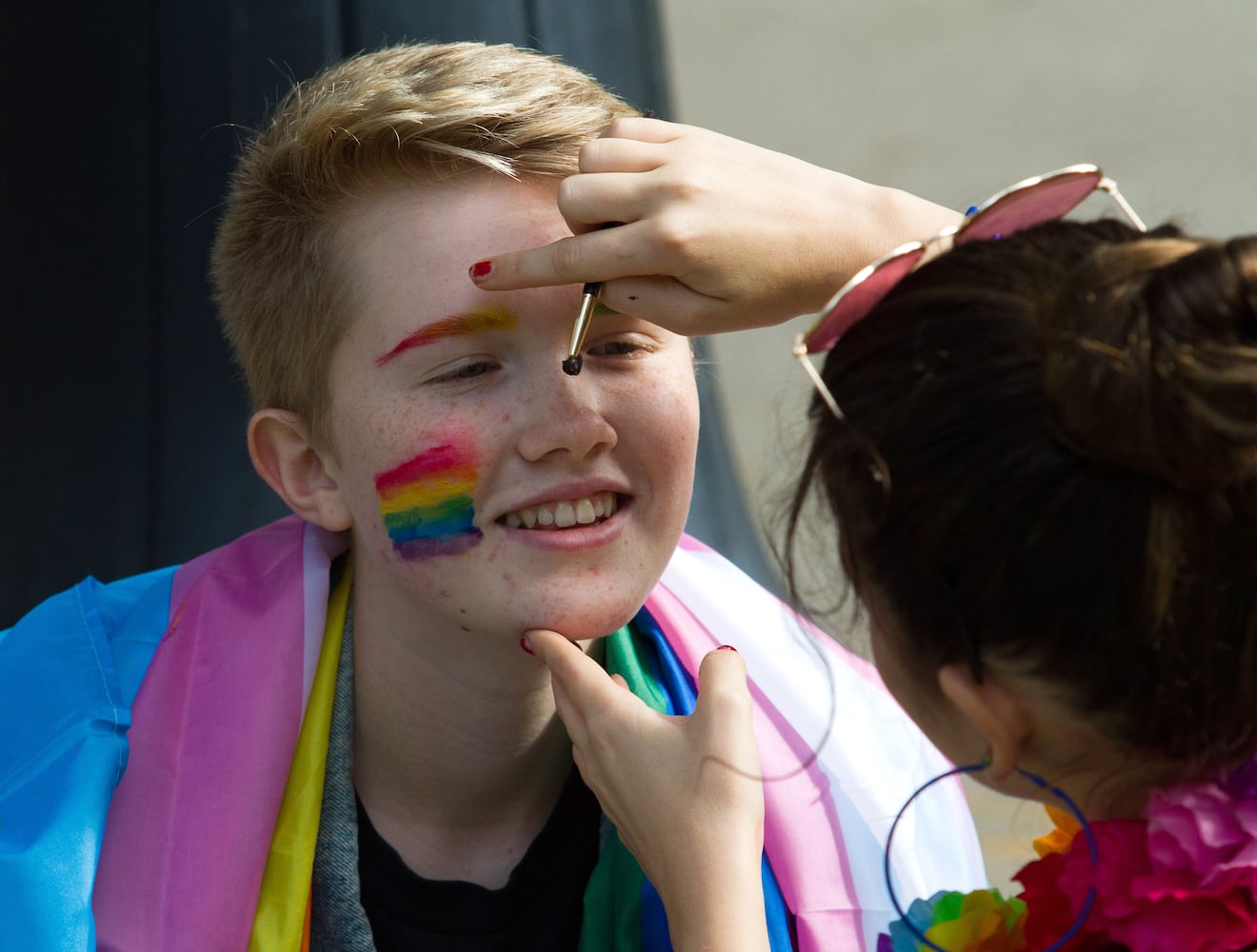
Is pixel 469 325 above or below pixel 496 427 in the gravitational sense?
above

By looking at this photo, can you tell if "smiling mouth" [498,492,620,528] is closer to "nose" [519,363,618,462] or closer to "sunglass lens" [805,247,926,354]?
"nose" [519,363,618,462]

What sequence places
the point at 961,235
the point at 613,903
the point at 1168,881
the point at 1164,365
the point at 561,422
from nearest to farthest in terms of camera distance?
the point at 1164,365 < the point at 1168,881 < the point at 961,235 < the point at 561,422 < the point at 613,903

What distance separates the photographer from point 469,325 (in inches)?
68.1

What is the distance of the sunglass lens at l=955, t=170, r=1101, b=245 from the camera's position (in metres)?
1.26

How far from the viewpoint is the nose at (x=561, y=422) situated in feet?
5.57

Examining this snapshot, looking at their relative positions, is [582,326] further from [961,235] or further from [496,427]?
[961,235]

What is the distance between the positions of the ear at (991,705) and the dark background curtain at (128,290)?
1.93m

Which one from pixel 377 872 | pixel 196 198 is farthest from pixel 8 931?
pixel 196 198

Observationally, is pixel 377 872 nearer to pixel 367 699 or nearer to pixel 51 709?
pixel 367 699

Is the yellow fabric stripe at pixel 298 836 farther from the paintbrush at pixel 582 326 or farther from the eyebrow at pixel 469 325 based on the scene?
the paintbrush at pixel 582 326

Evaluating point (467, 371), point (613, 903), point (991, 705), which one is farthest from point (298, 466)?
point (991, 705)

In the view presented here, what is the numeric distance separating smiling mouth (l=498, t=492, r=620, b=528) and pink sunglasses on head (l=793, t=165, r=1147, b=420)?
1.80 feet

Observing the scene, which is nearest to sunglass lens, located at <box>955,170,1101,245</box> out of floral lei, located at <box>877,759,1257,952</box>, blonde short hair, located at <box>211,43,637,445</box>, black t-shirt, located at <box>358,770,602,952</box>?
floral lei, located at <box>877,759,1257,952</box>

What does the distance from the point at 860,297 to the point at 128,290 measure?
7.86 feet
